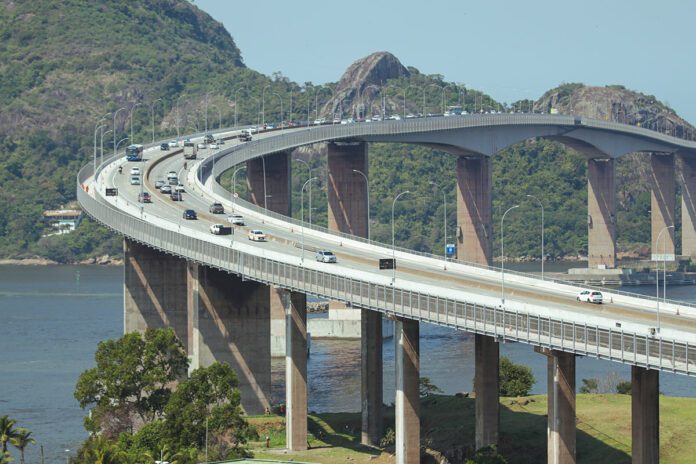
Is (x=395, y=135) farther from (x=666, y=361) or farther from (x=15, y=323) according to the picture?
(x=666, y=361)

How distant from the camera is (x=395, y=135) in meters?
186

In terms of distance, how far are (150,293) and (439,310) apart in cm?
5520

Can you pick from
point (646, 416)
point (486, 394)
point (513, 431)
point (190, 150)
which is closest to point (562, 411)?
point (646, 416)

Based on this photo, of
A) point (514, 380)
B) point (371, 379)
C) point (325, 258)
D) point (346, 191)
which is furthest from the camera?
point (346, 191)

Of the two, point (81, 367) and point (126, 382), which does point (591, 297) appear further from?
point (81, 367)

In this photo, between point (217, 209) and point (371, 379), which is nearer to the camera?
point (371, 379)

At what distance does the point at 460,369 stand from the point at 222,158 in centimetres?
3931

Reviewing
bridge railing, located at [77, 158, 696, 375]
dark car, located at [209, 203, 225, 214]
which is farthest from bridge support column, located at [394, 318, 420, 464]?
dark car, located at [209, 203, 225, 214]

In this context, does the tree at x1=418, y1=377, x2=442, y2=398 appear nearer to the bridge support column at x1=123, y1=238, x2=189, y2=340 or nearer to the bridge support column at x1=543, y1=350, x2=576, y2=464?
the bridge support column at x1=123, y1=238, x2=189, y2=340

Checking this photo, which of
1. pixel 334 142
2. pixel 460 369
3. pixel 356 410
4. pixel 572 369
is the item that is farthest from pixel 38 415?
pixel 334 142

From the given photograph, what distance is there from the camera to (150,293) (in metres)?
133

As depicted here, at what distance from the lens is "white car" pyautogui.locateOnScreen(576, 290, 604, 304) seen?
83000 mm

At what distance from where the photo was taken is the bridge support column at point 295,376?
3797 inches

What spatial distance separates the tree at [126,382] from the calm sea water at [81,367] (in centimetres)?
396
